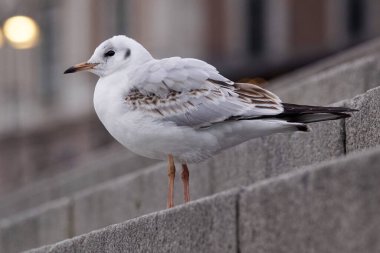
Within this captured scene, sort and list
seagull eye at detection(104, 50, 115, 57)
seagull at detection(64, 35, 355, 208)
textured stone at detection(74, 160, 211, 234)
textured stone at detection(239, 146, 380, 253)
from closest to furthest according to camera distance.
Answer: textured stone at detection(239, 146, 380, 253) → seagull at detection(64, 35, 355, 208) → seagull eye at detection(104, 50, 115, 57) → textured stone at detection(74, 160, 211, 234)

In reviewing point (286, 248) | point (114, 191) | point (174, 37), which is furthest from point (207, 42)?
point (286, 248)

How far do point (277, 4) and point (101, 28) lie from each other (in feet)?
24.3

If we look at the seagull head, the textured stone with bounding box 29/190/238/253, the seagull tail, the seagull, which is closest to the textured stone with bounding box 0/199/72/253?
the seagull head

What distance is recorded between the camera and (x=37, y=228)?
11305 mm

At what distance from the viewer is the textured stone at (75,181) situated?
40.5 feet

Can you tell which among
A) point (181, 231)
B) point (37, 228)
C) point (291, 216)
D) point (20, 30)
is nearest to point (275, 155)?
point (181, 231)

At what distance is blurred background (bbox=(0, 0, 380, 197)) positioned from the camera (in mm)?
31234

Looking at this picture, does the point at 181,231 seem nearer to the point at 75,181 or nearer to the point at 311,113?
the point at 311,113

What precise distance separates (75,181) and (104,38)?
984 inches

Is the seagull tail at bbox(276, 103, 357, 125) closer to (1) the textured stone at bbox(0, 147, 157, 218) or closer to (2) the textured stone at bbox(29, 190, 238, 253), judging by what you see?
(2) the textured stone at bbox(29, 190, 238, 253)

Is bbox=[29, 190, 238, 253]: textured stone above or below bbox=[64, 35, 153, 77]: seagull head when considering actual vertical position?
below

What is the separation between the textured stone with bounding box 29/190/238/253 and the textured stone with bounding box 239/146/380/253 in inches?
4.5

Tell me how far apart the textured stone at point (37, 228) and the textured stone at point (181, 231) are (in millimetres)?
4448

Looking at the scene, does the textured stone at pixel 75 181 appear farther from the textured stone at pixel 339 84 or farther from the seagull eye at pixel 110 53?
the seagull eye at pixel 110 53
